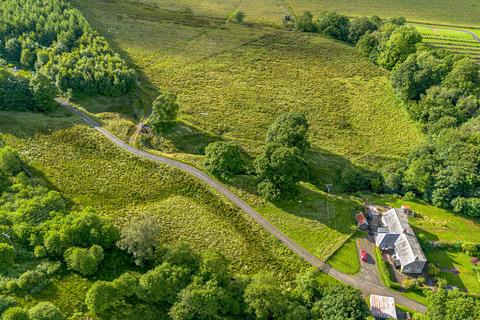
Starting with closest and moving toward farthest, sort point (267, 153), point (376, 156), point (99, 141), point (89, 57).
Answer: point (267, 153), point (99, 141), point (376, 156), point (89, 57)

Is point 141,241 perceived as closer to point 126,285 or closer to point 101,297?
point 126,285

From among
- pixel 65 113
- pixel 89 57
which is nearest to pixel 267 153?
pixel 65 113

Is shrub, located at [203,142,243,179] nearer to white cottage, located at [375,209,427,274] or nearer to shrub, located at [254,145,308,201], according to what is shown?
shrub, located at [254,145,308,201]

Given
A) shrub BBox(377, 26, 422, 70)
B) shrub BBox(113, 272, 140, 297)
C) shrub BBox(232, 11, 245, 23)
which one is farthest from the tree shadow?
shrub BBox(232, 11, 245, 23)

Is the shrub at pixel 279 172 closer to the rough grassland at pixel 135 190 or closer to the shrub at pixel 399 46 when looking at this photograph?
the rough grassland at pixel 135 190

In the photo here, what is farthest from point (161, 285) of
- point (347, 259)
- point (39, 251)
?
point (347, 259)

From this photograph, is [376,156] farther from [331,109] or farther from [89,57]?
[89,57]
